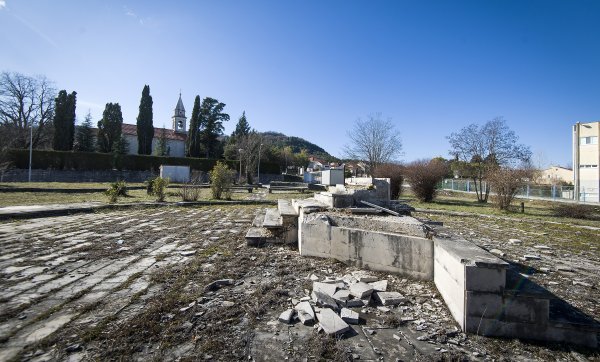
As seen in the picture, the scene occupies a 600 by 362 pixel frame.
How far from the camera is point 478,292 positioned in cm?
241

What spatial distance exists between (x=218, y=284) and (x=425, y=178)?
16858 mm

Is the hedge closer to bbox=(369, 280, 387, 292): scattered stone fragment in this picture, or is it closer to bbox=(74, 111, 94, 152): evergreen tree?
bbox=(74, 111, 94, 152): evergreen tree

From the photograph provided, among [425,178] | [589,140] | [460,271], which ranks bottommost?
[460,271]

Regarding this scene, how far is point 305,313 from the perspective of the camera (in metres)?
2.59

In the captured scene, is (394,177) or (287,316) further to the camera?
(394,177)

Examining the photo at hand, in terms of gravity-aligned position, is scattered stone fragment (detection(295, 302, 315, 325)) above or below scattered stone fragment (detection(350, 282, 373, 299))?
below

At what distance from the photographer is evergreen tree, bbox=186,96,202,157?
43438mm

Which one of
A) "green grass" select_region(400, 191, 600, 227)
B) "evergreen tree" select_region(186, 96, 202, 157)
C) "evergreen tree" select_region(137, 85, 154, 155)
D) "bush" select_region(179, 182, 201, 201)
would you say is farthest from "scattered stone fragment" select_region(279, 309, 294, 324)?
"evergreen tree" select_region(137, 85, 154, 155)

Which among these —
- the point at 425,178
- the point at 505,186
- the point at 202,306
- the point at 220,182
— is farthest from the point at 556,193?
the point at 202,306

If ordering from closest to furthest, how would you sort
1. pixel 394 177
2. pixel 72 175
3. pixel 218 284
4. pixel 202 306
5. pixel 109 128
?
pixel 202 306, pixel 218 284, pixel 394 177, pixel 72 175, pixel 109 128

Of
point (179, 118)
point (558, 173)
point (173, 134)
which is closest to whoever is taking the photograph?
point (558, 173)

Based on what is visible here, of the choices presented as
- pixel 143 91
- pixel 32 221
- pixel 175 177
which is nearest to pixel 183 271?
pixel 32 221

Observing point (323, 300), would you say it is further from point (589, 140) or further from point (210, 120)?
point (210, 120)

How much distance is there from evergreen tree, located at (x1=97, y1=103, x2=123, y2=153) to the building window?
53.8 metres
